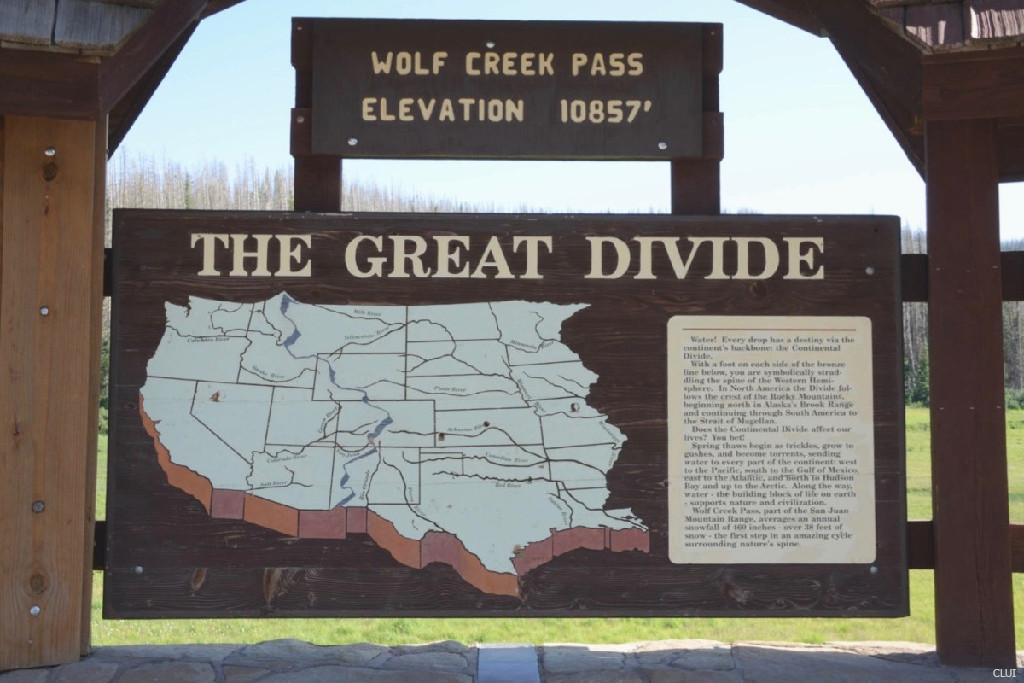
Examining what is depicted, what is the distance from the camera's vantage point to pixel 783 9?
418 centimetres

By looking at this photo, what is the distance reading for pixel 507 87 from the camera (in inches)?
156

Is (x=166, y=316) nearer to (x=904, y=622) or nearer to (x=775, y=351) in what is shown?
(x=775, y=351)

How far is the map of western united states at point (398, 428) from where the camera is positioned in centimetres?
367

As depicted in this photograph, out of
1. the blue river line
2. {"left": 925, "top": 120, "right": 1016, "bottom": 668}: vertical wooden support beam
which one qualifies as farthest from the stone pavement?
the blue river line

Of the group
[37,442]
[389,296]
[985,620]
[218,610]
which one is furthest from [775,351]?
[37,442]

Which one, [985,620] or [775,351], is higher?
[775,351]

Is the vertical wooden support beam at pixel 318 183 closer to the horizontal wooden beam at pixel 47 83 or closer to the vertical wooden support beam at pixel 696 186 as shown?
the horizontal wooden beam at pixel 47 83

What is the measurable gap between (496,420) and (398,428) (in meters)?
0.40

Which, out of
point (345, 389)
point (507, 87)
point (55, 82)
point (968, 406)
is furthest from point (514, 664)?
point (55, 82)

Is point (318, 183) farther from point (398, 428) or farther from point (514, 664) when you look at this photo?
point (514, 664)

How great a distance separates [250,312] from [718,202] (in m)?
2.04

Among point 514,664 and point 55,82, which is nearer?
point 55,82

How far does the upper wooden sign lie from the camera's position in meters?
3.95

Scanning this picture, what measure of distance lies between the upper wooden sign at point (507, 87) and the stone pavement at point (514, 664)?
84.3 inches
